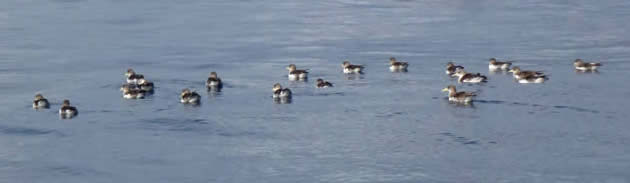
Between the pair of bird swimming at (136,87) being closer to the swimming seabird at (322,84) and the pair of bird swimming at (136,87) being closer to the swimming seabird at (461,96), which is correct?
the swimming seabird at (322,84)

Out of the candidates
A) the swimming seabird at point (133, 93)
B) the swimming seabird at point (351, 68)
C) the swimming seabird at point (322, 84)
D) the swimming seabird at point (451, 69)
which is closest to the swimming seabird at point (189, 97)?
the swimming seabird at point (133, 93)

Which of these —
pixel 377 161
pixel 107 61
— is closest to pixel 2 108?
pixel 107 61

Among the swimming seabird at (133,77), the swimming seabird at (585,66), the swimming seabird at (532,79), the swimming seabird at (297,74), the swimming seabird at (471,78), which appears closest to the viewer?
the swimming seabird at (532,79)

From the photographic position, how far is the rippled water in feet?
96.7

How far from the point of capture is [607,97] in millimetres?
36344

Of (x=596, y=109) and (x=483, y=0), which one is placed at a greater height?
(x=483, y=0)

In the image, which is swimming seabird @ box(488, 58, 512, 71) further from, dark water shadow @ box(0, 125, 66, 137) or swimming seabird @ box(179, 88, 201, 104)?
dark water shadow @ box(0, 125, 66, 137)

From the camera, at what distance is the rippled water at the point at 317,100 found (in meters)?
29.5

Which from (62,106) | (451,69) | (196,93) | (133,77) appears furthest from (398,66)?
(62,106)

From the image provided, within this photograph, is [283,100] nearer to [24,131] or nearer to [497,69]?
[24,131]

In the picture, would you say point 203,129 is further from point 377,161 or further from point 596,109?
point 596,109

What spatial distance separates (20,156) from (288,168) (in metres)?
6.33

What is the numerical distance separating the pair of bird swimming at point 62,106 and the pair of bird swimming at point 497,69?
32.5 feet

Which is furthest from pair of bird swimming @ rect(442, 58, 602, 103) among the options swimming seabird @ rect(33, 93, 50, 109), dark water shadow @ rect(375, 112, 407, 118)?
swimming seabird @ rect(33, 93, 50, 109)
